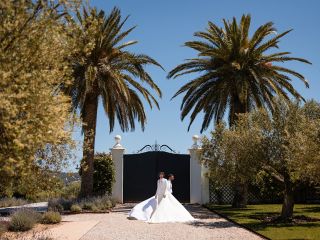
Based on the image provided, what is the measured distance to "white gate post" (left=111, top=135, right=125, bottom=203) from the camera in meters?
24.1

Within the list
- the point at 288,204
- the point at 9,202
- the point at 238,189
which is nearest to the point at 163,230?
the point at 288,204

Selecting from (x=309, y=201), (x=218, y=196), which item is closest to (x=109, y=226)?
(x=218, y=196)

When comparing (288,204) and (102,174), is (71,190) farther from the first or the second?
(288,204)

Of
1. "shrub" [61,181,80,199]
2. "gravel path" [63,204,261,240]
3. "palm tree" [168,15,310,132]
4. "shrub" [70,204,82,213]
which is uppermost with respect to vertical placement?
"palm tree" [168,15,310,132]

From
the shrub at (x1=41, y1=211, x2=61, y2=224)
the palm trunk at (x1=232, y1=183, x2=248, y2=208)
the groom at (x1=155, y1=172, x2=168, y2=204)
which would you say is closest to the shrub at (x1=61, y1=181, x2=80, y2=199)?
the palm trunk at (x1=232, y1=183, x2=248, y2=208)

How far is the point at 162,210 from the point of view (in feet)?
54.5

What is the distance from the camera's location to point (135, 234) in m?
12.5

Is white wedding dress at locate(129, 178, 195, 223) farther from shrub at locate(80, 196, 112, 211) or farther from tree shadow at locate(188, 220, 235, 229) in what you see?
shrub at locate(80, 196, 112, 211)

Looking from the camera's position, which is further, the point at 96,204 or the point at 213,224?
the point at 96,204

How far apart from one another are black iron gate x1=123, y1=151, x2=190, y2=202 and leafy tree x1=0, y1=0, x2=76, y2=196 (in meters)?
16.6

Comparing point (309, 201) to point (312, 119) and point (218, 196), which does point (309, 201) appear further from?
point (312, 119)

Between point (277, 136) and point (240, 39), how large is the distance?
818 centimetres

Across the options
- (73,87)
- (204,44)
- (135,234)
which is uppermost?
(204,44)

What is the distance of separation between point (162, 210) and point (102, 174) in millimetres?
7527
